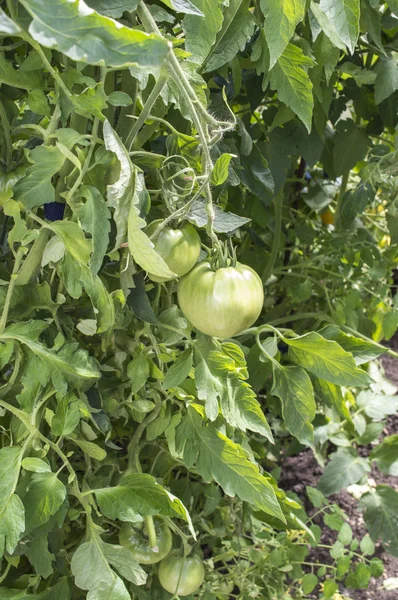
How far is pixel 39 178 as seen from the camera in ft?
1.59

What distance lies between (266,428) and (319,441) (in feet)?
2.33

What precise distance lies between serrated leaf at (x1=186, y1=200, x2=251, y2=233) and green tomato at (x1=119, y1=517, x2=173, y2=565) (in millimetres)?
412

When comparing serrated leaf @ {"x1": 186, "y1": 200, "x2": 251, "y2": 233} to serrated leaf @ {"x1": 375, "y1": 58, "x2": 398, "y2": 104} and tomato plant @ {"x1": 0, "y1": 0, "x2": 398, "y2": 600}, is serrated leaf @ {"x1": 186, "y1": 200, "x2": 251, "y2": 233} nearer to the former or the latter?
tomato plant @ {"x1": 0, "y1": 0, "x2": 398, "y2": 600}

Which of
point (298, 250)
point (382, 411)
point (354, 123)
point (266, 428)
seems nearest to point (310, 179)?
point (298, 250)

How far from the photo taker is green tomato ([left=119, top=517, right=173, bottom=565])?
757 millimetres

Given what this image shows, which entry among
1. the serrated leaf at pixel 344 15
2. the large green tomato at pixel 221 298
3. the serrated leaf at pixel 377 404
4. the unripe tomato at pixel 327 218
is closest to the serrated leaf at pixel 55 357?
the large green tomato at pixel 221 298

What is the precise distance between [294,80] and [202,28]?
0.12 m

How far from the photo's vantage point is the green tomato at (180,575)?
80 cm

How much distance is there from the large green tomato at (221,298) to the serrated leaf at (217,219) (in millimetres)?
39

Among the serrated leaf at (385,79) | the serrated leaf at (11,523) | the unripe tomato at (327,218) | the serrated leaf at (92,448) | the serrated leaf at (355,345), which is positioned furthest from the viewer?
the unripe tomato at (327,218)

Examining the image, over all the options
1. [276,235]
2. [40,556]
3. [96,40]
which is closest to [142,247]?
[96,40]

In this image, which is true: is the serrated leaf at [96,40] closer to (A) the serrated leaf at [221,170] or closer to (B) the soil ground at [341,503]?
(A) the serrated leaf at [221,170]

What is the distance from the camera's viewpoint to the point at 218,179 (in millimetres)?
489

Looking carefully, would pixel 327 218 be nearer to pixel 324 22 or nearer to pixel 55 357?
pixel 324 22
